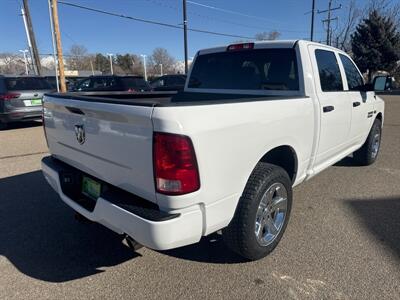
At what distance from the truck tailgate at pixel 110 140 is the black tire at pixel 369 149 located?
452 centimetres

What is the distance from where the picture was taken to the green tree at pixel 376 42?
32.2m

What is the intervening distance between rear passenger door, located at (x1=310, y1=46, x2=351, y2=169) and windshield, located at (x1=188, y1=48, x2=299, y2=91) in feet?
0.90

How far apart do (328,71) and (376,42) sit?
34.2m

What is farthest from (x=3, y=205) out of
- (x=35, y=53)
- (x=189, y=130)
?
(x=35, y=53)

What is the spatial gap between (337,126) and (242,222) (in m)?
1.97

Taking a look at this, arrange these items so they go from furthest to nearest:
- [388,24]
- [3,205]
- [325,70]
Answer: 1. [388,24]
2. [3,205]
3. [325,70]

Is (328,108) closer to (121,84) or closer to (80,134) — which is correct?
(80,134)

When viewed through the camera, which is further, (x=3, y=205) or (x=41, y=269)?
(x=3, y=205)

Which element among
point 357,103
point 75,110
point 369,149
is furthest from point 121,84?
point 75,110

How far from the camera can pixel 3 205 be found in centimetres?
418

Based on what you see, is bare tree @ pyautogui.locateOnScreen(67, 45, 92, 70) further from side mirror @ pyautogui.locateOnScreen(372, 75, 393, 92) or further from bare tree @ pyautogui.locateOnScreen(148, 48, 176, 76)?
side mirror @ pyautogui.locateOnScreen(372, 75, 393, 92)

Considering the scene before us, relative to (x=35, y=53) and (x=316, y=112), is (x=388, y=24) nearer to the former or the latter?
(x=35, y=53)

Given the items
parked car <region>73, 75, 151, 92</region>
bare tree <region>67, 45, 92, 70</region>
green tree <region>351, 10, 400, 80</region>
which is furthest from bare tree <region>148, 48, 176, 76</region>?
parked car <region>73, 75, 151, 92</region>

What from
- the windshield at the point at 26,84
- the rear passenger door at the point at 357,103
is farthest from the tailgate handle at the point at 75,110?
the windshield at the point at 26,84
